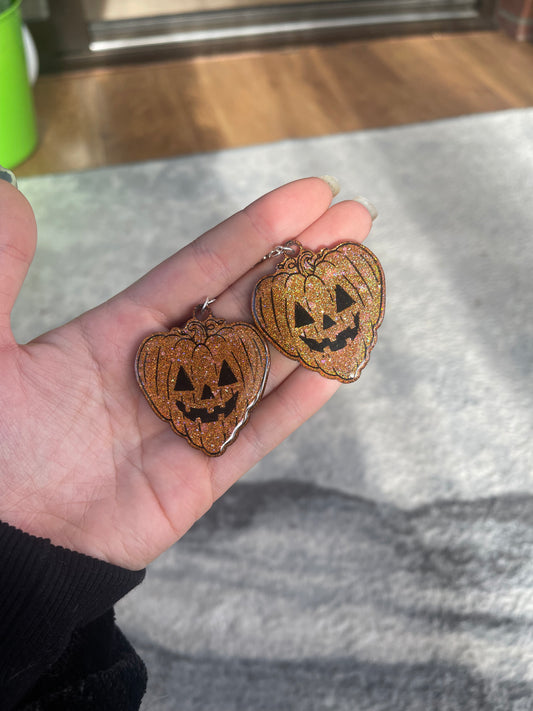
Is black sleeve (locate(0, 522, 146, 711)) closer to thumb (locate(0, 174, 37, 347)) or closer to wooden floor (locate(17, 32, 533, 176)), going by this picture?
thumb (locate(0, 174, 37, 347))

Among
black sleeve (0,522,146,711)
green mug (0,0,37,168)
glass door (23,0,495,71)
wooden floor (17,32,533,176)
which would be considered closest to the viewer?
black sleeve (0,522,146,711)

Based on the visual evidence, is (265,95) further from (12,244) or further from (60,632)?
(60,632)

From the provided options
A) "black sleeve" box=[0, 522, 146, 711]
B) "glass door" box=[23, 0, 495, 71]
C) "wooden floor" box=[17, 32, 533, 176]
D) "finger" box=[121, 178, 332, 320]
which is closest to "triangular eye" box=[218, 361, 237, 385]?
"finger" box=[121, 178, 332, 320]

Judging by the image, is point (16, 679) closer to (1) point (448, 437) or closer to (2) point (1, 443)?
(2) point (1, 443)

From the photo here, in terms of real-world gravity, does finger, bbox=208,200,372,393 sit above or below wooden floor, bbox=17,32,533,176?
above

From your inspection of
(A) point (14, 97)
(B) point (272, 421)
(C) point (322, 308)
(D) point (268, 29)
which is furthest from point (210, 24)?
(B) point (272, 421)

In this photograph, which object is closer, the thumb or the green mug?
the thumb

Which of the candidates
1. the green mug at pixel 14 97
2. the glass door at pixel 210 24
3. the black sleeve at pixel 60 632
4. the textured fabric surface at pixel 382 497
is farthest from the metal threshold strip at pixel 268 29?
the black sleeve at pixel 60 632
